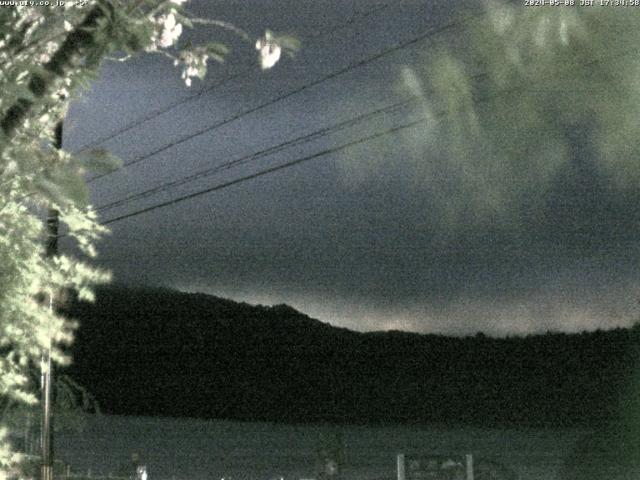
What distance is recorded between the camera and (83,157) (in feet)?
13.1

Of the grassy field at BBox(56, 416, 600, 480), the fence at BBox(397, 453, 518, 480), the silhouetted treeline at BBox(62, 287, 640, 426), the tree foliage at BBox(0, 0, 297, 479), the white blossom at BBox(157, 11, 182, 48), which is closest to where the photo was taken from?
the tree foliage at BBox(0, 0, 297, 479)

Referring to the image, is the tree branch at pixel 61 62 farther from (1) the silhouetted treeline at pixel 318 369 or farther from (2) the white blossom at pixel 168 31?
(1) the silhouetted treeline at pixel 318 369

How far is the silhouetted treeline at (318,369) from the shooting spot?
47250mm

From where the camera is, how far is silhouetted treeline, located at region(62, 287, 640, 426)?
47250 mm

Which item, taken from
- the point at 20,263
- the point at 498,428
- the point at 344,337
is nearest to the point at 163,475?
the point at 498,428

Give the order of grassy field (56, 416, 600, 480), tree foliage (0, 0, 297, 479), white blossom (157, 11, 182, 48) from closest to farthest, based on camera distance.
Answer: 1. tree foliage (0, 0, 297, 479)
2. white blossom (157, 11, 182, 48)
3. grassy field (56, 416, 600, 480)

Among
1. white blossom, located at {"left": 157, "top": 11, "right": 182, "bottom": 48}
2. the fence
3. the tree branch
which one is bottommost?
the fence

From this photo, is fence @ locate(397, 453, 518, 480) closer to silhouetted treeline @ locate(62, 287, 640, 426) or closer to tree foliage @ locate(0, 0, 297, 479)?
tree foliage @ locate(0, 0, 297, 479)

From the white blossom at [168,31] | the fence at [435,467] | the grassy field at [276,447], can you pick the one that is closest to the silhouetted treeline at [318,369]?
the grassy field at [276,447]

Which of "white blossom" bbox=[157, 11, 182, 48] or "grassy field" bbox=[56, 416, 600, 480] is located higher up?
"white blossom" bbox=[157, 11, 182, 48]

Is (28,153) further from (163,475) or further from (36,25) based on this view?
(163,475)

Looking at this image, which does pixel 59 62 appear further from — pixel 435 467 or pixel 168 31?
pixel 435 467

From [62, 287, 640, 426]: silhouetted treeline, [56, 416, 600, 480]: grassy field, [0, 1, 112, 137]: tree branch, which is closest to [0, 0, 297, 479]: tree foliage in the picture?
[0, 1, 112, 137]: tree branch

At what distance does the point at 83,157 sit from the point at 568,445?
128ft
